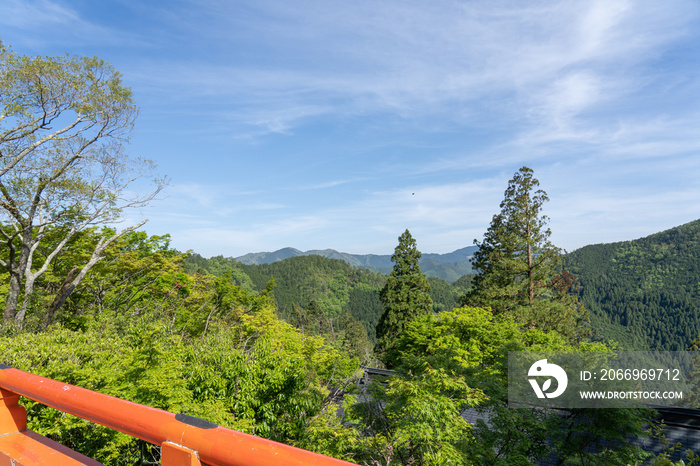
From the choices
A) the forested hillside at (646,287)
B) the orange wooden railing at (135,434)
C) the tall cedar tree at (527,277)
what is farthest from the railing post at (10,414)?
the forested hillside at (646,287)

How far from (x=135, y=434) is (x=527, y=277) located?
21.7m

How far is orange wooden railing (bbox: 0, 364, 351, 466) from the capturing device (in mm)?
830

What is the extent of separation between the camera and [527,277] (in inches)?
789

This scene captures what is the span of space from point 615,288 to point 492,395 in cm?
14602

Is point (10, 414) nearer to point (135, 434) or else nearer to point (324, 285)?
point (135, 434)

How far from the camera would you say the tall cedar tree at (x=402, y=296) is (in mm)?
22500

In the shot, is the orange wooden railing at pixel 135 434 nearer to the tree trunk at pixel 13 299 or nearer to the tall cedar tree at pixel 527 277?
the tree trunk at pixel 13 299

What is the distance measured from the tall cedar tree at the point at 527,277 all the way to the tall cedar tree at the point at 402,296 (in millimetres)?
3500

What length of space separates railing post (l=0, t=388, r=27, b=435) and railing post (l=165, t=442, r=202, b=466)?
111 cm

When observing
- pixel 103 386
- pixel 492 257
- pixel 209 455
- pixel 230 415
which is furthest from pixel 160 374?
pixel 492 257

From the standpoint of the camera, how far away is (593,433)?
714 centimetres

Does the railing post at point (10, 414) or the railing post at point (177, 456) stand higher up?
the railing post at point (177, 456)

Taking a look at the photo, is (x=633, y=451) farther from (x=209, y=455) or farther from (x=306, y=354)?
(x=306, y=354)

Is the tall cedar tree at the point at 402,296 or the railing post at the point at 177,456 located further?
the tall cedar tree at the point at 402,296
